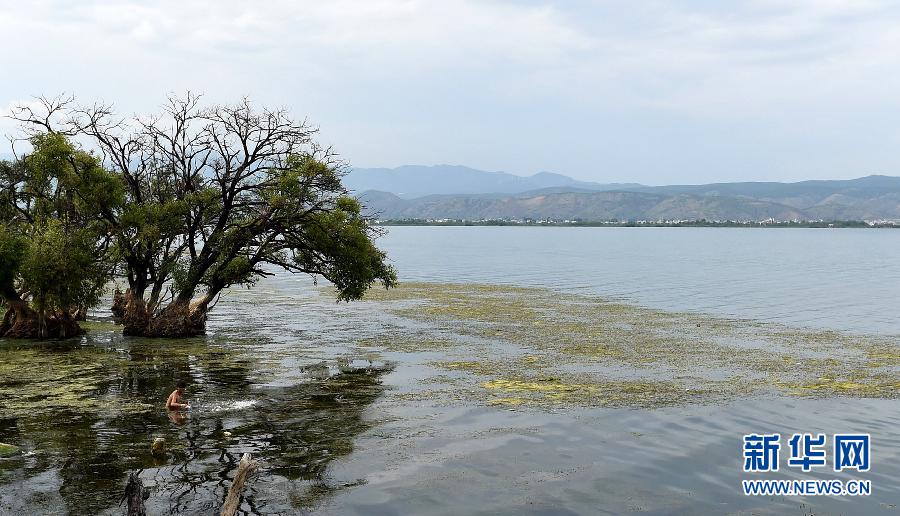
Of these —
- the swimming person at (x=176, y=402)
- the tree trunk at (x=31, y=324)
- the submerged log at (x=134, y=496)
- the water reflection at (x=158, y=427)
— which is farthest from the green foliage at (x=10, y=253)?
the submerged log at (x=134, y=496)

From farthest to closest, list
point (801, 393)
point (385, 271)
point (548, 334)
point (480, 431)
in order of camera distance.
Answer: point (385, 271) < point (548, 334) < point (801, 393) < point (480, 431)

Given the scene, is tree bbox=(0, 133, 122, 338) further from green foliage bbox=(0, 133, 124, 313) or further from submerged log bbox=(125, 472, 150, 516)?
submerged log bbox=(125, 472, 150, 516)

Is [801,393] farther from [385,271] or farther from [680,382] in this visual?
[385,271]

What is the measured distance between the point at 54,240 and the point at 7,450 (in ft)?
62.7

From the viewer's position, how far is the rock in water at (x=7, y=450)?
1940 cm

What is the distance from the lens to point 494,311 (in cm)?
5422

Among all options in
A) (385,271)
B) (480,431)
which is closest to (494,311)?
(385,271)

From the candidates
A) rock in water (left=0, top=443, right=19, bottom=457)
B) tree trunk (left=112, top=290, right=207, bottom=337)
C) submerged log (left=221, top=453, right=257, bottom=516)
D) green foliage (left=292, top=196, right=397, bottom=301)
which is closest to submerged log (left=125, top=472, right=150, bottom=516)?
submerged log (left=221, top=453, right=257, bottom=516)

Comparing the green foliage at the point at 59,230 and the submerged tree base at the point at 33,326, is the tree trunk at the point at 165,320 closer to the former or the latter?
the green foliage at the point at 59,230

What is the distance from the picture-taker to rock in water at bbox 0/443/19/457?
1940 centimetres

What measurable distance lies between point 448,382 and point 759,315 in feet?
106

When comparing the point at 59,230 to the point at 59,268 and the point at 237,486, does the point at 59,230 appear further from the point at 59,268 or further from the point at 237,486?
the point at 237,486

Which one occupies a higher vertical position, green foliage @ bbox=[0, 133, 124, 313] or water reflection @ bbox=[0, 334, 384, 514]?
green foliage @ bbox=[0, 133, 124, 313]

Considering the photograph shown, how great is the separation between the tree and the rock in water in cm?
1784
